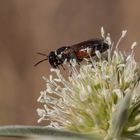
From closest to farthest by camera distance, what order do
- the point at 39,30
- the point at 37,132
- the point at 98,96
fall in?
the point at 37,132 → the point at 98,96 → the point at 39,30

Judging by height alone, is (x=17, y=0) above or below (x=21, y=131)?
above

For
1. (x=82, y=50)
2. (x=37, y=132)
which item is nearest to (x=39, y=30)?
(x=82, y=50)

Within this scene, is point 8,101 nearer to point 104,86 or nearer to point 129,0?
point 129,0

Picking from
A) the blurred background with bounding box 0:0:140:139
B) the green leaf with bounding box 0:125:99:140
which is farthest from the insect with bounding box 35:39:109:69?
the blurred background with bounding box 0:0:140:139

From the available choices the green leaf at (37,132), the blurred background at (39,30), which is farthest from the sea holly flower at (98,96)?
the blurred background at (39,30)

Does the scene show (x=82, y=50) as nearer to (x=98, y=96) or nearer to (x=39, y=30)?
(x=98, y=96)

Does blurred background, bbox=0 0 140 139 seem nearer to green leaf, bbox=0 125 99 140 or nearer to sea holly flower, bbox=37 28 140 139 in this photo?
sea holly flower, bbox=37 28 140 139

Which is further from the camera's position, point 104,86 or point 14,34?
point 14,34

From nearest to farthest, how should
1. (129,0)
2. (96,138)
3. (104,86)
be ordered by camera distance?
(96,138) → (104,86) → (129,0)

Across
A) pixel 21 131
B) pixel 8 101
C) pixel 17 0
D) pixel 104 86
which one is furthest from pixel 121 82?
pixel 17 0
